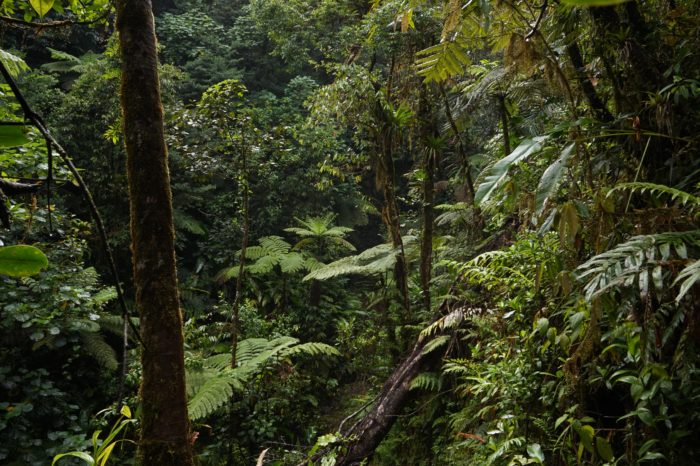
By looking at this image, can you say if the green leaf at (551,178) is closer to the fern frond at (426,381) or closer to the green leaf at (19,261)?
the green leaf at (19,261)

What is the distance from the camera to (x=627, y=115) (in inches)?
72.3

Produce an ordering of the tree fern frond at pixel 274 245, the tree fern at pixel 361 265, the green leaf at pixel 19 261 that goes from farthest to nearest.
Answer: the tree fern frond at pixel 274 245 < the tree fern at pixel 361 265 < the green leaf at pixel 19 261

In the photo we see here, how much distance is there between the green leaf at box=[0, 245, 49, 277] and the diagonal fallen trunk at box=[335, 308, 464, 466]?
3.03 metres

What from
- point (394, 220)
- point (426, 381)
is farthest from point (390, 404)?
point (394, 220)

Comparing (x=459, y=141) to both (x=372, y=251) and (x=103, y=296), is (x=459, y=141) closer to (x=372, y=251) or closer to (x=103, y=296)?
(x=372, y=251)

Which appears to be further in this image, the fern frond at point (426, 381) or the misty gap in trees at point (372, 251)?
the fern frond at point (426, 381)

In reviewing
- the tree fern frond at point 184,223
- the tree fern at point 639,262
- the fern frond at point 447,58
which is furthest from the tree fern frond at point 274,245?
the tree fern at point 639,262

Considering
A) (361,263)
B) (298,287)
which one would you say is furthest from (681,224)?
(298,287)

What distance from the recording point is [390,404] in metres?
3.71

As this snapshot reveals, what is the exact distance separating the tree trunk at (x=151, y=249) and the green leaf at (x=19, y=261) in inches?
46.1

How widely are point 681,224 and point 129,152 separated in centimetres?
203

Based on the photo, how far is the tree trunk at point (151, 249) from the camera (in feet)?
5.22

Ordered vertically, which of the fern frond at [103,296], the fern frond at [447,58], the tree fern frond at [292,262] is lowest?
the tree fern frond at [292,262]

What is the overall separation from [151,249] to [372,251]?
4.78m
